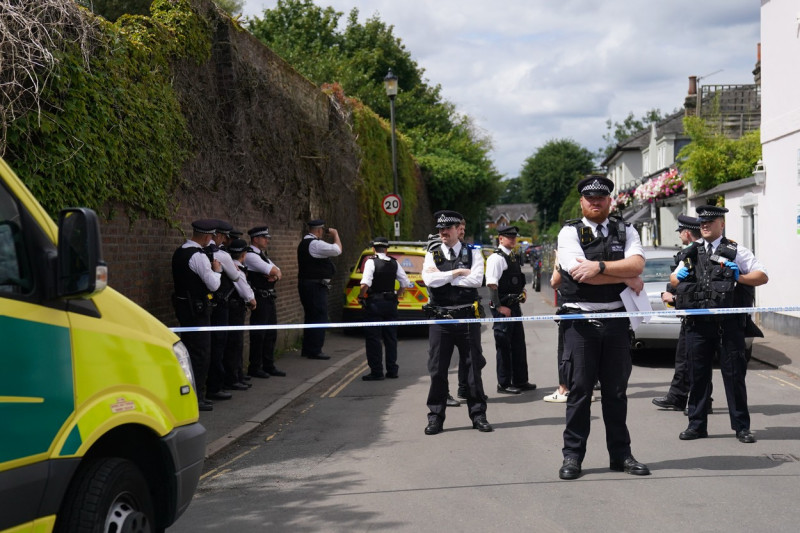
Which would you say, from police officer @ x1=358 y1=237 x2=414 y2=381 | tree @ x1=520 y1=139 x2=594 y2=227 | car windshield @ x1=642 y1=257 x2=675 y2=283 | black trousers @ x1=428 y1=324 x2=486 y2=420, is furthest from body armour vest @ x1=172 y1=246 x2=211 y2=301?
tree @ x1=520 y1=139 x2=594 y2=227

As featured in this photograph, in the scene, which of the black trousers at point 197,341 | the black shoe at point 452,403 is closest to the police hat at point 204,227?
the black trousers at point 197,341

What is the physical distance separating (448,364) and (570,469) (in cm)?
219

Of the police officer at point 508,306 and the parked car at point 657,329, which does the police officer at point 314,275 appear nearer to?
the police officer at point 508,306

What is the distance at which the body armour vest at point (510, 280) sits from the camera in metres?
10.0

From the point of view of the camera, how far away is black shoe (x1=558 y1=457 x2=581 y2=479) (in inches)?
242

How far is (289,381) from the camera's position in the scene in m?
11.4

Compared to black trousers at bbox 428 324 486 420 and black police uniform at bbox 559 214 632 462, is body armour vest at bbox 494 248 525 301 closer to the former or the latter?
black trousers at bbox 428 324 486 420

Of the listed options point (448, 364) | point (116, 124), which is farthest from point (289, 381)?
point (116, 124)

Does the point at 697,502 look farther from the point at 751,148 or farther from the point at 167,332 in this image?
the point at 751,148

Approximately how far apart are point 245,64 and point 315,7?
1511 inches

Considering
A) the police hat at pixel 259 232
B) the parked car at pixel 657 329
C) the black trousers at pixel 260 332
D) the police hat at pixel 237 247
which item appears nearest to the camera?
the police hat at pixel 237 247

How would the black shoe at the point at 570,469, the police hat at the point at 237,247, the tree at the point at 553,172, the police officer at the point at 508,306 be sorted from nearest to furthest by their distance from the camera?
the black shoe at the point at 570,469
the police officer at the point at 508,306
the police hat at the point at 237,247
the tree at the point at 553,172

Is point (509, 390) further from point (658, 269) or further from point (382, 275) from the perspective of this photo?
point (658, 269)

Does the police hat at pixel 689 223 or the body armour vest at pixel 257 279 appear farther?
the body armour vest at pixel 257 279
